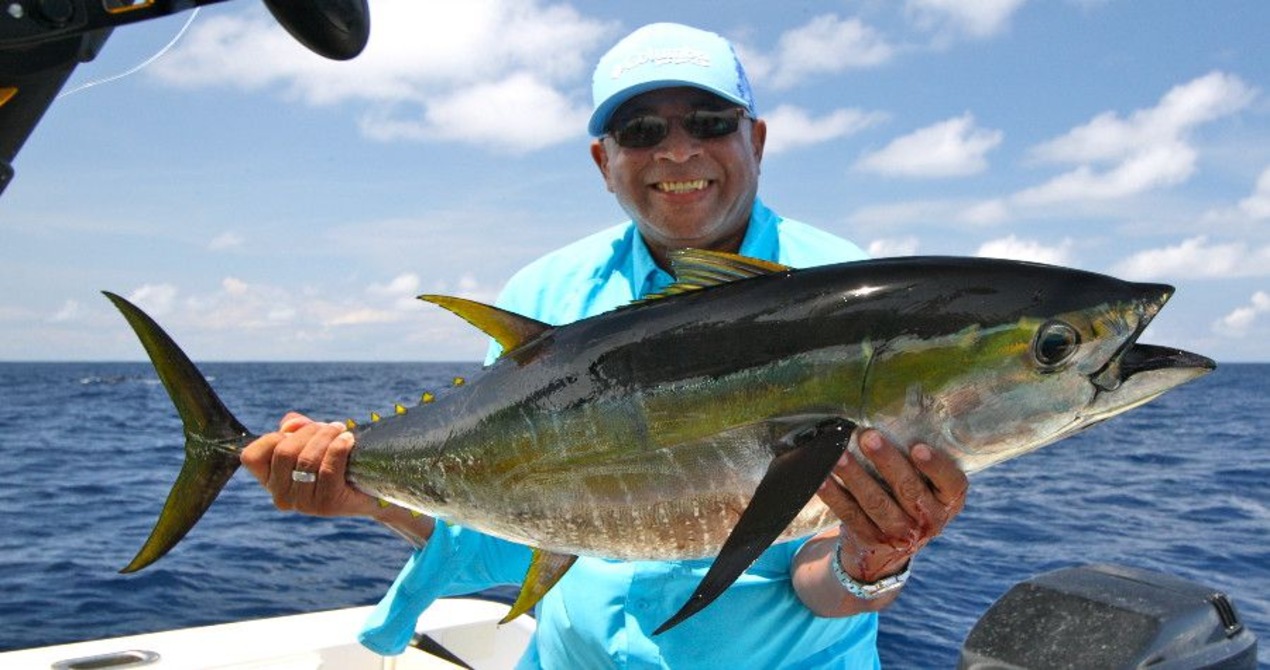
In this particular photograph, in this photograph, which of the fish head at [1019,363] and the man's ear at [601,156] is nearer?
the fish head at [1019,363]

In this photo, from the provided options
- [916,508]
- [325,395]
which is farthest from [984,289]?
[325,395]

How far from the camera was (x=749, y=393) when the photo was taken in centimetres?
224

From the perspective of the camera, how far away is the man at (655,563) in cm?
300

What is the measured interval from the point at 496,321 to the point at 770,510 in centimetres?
95

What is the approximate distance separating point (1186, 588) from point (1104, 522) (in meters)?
14.5

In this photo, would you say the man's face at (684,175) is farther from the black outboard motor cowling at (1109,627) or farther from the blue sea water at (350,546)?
the blue sea water at (350,546)

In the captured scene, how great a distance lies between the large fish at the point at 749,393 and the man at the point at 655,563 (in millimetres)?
500

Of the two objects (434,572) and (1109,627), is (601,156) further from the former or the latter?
(1109,627)

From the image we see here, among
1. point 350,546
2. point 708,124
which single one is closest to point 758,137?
point 708,124

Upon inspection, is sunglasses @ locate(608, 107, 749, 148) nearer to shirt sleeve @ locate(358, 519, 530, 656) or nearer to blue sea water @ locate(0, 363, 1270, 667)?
shirt sleeve @ locate(358, 519, 530, 656)

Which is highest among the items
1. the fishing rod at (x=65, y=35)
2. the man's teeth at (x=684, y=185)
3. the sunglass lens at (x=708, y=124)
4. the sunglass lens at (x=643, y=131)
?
the sunglass lens at (x=708, y=124)

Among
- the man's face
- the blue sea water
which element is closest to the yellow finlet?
the man's face

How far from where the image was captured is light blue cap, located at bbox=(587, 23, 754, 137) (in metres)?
3.16

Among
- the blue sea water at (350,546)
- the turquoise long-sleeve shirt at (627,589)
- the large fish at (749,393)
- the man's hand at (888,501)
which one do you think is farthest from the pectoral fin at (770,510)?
the blue sea water at (350,546)
